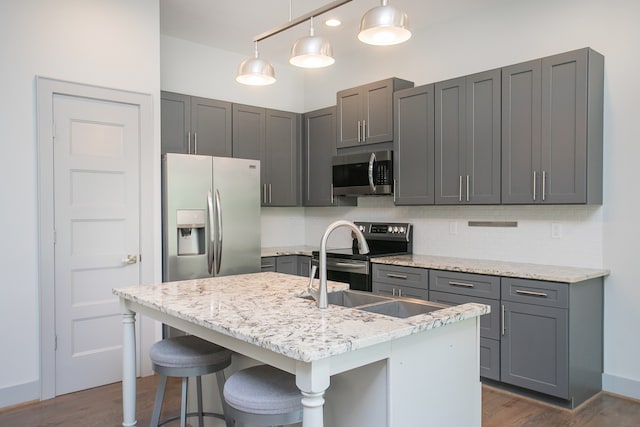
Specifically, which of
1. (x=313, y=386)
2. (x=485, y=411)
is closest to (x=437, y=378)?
(x=313, y=386)

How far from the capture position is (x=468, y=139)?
3.76m

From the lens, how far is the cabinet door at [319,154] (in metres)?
Result: 5.03

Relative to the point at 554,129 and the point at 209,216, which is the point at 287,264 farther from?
the point at 554,129

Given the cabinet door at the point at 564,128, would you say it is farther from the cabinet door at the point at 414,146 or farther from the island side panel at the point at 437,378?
the island side panel at the point at 437,378

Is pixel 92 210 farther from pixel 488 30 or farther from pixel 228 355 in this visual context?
pixel 488 30

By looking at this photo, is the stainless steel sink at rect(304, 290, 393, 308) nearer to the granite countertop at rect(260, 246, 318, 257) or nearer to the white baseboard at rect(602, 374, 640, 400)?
the white baseboard at rect(602, 374, 640, 400)

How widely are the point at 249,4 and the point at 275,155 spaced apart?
1630 millimetres

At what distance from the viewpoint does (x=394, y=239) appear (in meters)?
4.64

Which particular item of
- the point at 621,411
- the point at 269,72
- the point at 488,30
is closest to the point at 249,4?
the point at 269,72

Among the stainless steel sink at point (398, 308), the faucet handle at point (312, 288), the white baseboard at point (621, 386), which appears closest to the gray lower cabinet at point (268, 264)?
the faucet handle at point (312, 288)

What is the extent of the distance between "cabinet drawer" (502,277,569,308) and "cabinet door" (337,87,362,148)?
2.02 metres

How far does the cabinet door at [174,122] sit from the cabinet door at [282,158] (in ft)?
2.92

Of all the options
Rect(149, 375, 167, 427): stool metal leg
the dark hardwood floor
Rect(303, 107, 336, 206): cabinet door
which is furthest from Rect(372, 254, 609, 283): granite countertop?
Rect(149, 375, 167, 427): stool metal leg

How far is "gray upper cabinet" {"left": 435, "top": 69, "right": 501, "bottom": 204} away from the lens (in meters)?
3.60
